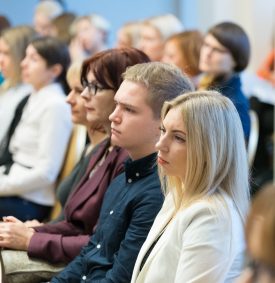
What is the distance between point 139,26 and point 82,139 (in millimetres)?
2238

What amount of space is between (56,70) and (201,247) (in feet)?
6.40

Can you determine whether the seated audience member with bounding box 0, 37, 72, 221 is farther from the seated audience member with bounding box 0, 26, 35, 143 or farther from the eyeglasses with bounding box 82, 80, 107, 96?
the eyeglasses with bounding box 82, 80, 107, 96

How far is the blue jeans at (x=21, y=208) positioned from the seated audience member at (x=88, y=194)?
24.1 inches

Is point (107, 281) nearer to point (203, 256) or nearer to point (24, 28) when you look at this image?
point (203, 256)

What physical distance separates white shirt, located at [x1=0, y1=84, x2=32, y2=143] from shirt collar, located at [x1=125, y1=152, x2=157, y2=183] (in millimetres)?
1441

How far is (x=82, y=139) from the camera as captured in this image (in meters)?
3.08

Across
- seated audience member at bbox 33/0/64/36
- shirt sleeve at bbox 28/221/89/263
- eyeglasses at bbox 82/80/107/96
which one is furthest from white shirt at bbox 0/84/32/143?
seated audience member at bbox 33/0/64/36

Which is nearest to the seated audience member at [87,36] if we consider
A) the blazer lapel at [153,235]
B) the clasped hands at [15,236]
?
the clasped hands at [15,236]

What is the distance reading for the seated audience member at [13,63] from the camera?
3789 millimetres

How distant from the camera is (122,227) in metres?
2.06

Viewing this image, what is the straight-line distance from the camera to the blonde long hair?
173 cm

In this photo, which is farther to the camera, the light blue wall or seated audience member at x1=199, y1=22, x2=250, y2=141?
the light blue wall

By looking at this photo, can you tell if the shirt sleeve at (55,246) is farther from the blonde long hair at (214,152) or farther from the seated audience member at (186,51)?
the seated audience member at (186,51)

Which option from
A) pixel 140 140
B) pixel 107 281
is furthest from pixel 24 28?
pixel 107 281
